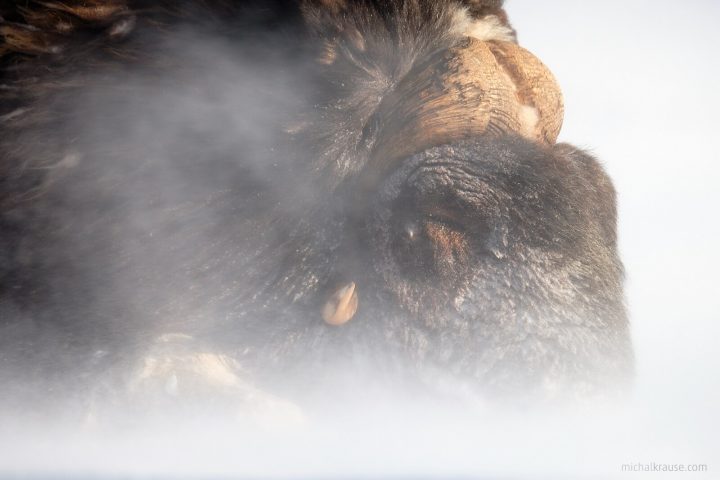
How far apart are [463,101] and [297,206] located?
436mm

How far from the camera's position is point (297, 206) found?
151 centimetres

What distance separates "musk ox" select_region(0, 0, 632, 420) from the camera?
139 cm

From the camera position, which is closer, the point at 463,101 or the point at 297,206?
the point at 463,101

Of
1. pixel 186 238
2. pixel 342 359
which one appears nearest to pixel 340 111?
pixel 186 238

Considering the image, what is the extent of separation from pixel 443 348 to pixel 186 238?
2.02 ft

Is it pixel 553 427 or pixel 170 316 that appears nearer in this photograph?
pixel 553 427

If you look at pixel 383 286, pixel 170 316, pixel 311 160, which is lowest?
pixel 170 316

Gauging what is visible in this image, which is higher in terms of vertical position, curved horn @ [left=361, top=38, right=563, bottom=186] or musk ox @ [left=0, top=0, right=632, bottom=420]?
curved horn @ [left=361, top=38, right=563, bottom=186]

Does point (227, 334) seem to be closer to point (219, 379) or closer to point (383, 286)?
point (219, 379)

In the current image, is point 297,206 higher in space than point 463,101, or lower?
lower

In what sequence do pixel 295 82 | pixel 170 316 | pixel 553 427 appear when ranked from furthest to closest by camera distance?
pixel 170 316 → pixel 295 82 → pixel 553 427

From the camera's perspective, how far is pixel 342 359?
1.53 m

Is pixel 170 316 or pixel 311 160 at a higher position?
pixel 311 160

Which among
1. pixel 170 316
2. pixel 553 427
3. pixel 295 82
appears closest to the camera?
pixel 553 427
